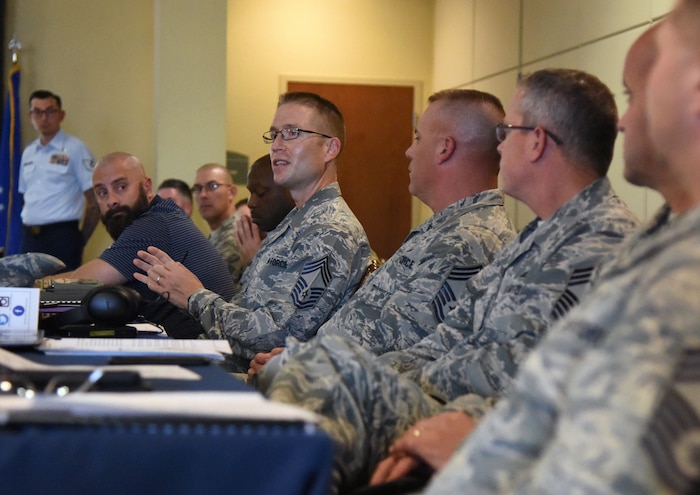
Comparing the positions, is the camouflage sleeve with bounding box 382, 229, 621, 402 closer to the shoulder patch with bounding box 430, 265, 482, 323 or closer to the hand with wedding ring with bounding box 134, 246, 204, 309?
the shoulder patch with bounding box 430, 265, 482, 323

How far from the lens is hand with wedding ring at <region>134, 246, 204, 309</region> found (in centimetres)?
273

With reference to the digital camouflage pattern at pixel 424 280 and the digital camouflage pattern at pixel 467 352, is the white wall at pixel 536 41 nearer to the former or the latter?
the digital camouflage pattern at pixel 424 280

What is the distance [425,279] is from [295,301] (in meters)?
0.51

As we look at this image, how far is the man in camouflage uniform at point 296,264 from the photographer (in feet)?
8.34

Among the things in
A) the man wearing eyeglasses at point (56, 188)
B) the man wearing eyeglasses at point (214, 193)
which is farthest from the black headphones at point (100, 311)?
the man wearing eyeglasses at point (56, 188)

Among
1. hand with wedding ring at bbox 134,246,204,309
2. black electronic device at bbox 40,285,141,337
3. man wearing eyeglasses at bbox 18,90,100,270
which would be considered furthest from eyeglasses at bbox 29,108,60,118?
black electronic device at bbox 40,285,141,337

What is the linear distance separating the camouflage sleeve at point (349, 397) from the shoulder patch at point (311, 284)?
1117mm

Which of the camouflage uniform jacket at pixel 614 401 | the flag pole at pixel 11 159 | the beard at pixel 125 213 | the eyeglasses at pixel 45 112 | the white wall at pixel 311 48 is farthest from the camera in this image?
the white wall at pixel 311 48

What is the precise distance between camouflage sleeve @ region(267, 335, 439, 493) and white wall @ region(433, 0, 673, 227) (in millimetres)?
2789

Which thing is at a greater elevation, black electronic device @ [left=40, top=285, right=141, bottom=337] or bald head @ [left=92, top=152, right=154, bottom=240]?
bald head @ [left=92, top=152, right=154, bottom=240]

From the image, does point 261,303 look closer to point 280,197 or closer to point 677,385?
point 280,197

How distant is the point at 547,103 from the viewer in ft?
6.16

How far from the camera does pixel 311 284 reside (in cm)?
254

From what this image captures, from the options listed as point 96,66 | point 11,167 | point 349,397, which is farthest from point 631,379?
point 96,66
